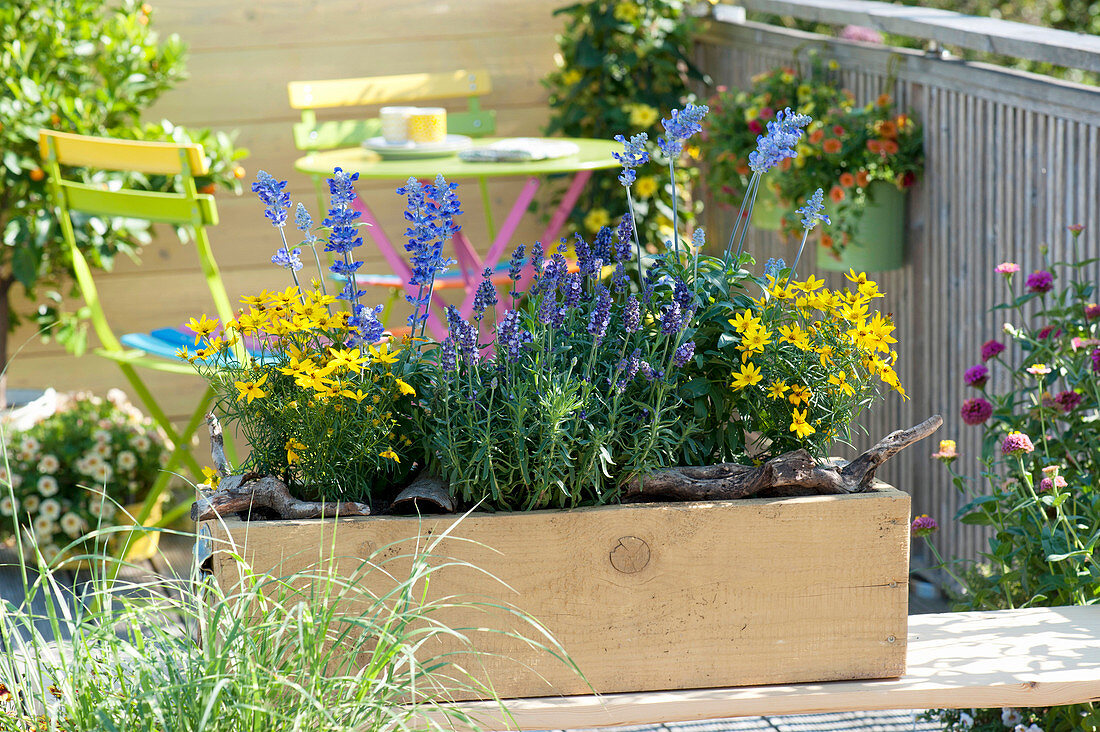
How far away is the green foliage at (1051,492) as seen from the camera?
1729 mm

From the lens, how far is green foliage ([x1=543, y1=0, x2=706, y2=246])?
377 centimetres

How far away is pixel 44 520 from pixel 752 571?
242 centimetres

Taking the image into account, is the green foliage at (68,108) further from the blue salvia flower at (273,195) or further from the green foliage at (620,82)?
the blue salvia flower at (273,195)

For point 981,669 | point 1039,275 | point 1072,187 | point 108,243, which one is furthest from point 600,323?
point 108,243

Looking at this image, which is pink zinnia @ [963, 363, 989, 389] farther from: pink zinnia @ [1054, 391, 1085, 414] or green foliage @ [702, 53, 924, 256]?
green foliage @ [702, 53, 924, 256]

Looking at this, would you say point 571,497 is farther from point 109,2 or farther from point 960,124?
point 109,2

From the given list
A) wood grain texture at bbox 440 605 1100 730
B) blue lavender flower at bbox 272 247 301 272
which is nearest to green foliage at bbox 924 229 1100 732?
wood grain texture at bbox 440 605 1100 730

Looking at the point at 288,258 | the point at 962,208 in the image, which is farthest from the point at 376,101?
the point at 288,258

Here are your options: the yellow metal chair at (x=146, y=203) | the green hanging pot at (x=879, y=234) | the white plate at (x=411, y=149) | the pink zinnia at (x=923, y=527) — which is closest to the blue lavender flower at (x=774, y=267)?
the pink zinnia at (x=923, y=527)

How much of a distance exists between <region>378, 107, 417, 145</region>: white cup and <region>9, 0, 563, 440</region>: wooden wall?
0.93m

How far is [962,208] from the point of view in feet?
8.86

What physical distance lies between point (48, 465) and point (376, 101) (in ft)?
4.67

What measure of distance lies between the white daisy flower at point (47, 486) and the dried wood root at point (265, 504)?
2.06 m

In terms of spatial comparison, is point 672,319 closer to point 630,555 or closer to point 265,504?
point 630,555
